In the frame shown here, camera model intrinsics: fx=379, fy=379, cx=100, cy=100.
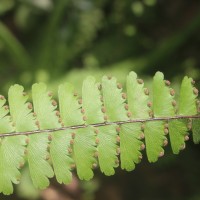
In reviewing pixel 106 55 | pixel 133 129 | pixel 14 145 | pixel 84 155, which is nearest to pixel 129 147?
pixel 133 129

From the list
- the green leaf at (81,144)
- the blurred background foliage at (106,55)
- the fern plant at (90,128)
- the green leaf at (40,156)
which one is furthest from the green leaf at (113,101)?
the blurred background foliage at (106,55)

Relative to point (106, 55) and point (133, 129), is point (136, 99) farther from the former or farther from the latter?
point (106, 55)

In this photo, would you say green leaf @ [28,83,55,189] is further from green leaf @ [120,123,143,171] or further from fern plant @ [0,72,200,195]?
green leaf @ [120,123,143,171]

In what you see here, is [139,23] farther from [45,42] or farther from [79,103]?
[79,103]

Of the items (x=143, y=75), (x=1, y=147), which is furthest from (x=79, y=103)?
(x=143, y=75)

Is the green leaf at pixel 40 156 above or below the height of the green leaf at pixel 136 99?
below

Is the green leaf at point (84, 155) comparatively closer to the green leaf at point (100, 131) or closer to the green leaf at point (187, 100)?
the green leaf at point (100, 131)

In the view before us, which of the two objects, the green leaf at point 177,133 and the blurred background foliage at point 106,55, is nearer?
the green leaf at point 177,133
